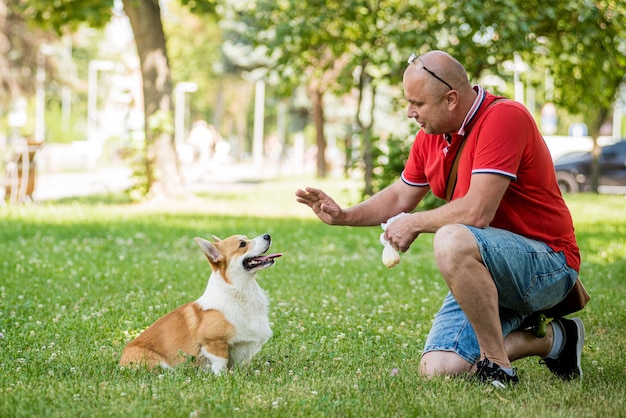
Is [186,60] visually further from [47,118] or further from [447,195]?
[447,195]

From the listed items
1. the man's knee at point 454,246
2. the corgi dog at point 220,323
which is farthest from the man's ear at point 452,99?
the corgi dog at point 220,323

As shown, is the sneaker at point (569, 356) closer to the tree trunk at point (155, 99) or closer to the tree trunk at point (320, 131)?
the tree trunk at point (155, 99)

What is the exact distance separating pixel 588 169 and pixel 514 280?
90.7 feet

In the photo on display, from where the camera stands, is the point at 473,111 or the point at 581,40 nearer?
the point at 473,111

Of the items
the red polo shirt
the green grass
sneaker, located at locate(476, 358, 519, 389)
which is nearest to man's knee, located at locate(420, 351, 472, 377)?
the green grass

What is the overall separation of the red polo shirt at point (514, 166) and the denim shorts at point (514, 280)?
12 cm

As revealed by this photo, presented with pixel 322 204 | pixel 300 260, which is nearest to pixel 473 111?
pixel 322 204

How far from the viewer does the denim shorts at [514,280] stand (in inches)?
187

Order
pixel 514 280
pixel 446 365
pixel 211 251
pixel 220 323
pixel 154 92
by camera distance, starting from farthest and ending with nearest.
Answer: pixel 154 92 < pixel 211 251 < pixel 220 323 < pixel 446 365 < pixel 514 280

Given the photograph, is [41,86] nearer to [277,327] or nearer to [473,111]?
[277,327]

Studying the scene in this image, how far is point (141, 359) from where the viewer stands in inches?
211

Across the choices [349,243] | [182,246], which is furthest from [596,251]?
[182,246]

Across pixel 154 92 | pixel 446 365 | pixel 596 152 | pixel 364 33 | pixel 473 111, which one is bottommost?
pixel 596 152

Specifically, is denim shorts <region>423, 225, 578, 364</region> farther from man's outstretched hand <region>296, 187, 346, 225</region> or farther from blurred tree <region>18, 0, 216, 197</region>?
blurred tree <region>18, 0, 216, 197</region>
